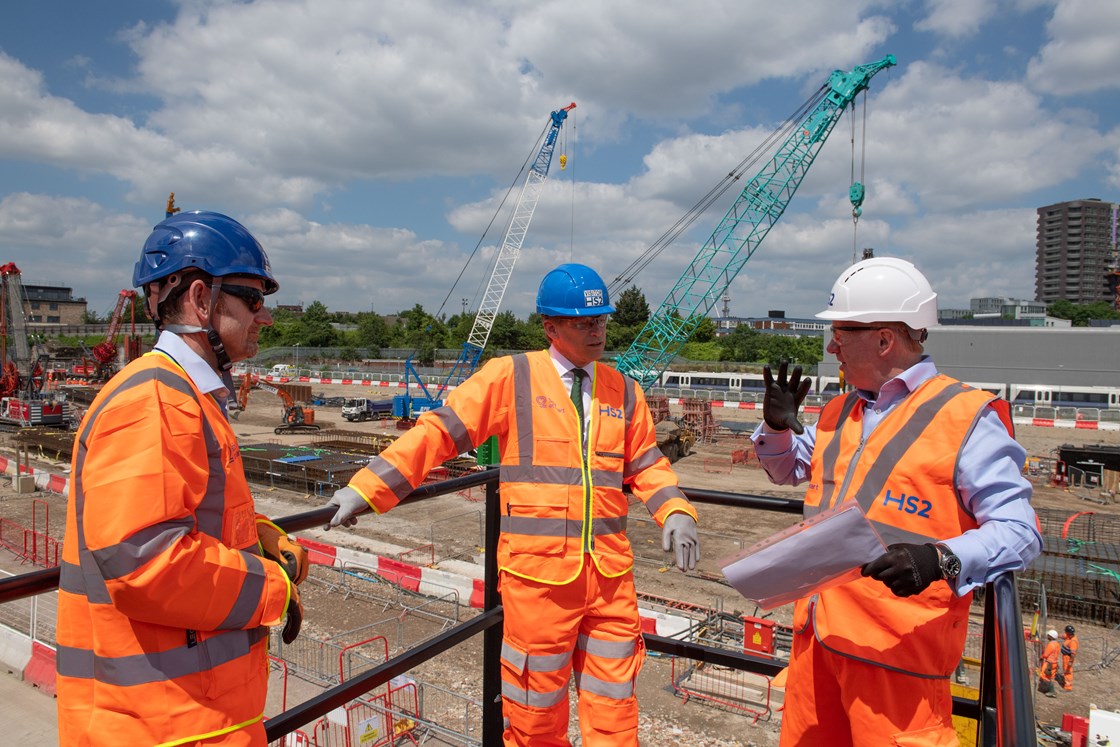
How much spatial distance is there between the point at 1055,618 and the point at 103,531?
15.5 meters

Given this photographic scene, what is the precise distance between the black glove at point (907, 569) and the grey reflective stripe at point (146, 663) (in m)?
1.57

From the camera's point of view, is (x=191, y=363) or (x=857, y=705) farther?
(x=857, y=705)

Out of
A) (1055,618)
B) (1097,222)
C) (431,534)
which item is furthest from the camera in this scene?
(1097,222)

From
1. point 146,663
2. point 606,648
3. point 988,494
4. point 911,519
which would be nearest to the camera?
point 146,663

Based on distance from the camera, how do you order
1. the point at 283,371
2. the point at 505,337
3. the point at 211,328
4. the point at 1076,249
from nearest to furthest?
the point at 211,328
the point at 283,371
the point at 505,337
the point at 1076,249

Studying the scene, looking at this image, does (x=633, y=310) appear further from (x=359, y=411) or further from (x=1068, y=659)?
(x=1068, y=659)

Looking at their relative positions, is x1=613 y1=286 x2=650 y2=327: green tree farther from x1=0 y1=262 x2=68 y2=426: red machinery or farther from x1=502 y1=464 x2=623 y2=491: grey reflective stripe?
x1=502 y1=464 x2=623 y2=491: grey reflective stripe

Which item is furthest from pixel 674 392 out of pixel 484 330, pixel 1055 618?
pixel 1055 618

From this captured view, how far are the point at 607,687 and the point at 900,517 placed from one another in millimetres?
1276

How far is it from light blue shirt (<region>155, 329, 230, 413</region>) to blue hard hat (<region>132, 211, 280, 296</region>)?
18cm

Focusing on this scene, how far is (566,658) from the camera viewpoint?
2729 mm

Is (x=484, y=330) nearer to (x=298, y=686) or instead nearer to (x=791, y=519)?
(x=791, y=519)

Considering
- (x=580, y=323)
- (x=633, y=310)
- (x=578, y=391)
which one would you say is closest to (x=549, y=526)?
(x=578, y=391)

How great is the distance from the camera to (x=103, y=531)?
1447 mm
